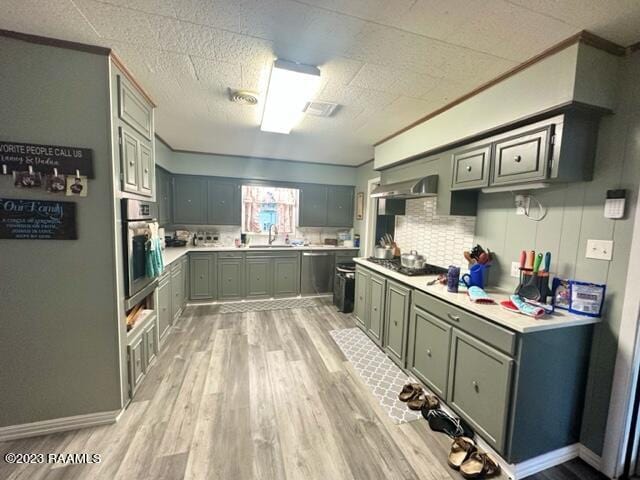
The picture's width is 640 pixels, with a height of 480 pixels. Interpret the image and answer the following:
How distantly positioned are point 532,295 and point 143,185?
10.2 feet

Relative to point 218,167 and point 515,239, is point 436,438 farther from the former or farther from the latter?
point 218,167

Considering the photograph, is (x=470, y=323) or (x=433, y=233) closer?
(x=470, y=323)

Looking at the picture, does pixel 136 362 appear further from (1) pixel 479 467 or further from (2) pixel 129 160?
(1) pixel 479 467

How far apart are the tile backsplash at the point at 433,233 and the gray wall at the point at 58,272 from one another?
2934 millimetres

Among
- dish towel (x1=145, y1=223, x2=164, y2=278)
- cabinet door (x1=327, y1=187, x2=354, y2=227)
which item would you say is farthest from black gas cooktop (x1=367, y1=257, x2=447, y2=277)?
dish towel (x1=145, y1=223, x2=164, y2=278)

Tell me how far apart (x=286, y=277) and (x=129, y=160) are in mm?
3055

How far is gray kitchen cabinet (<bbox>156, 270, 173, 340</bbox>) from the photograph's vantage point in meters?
2.69

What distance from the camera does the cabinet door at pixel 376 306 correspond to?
9.42 ft

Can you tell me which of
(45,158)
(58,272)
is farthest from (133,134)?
(58,272)

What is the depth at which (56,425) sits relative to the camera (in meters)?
1.73

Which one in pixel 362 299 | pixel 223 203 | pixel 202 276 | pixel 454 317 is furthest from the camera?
pixel 223 203

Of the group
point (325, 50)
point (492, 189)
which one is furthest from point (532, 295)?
point (325, 50)

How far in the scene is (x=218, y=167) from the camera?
4.54 m

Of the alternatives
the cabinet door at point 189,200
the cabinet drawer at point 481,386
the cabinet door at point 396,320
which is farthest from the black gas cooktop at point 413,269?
the cabinet door at point 189,200
